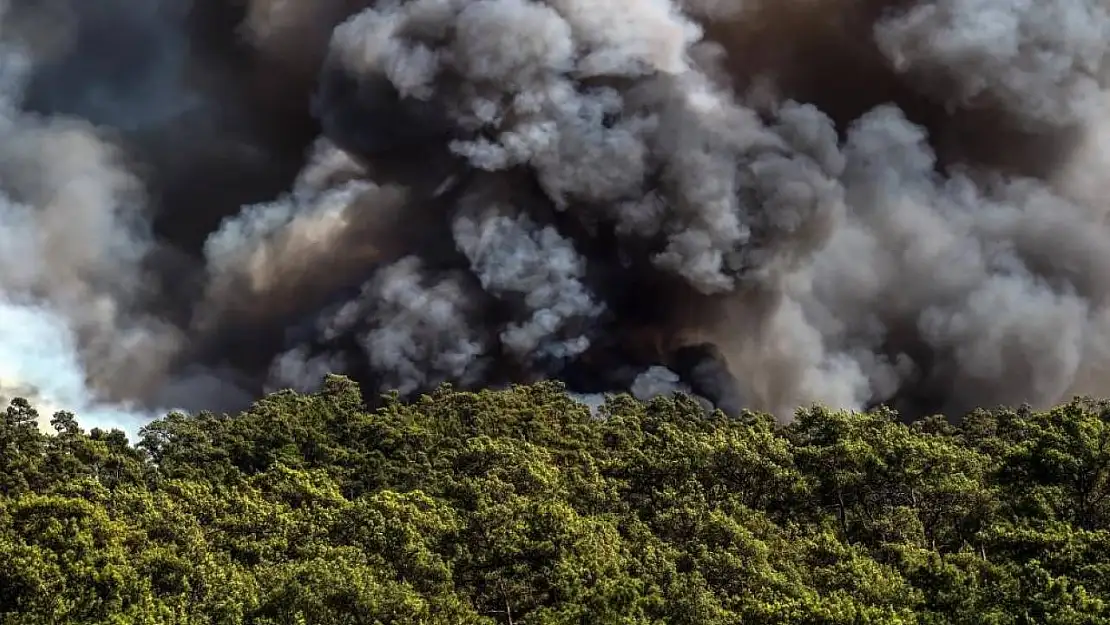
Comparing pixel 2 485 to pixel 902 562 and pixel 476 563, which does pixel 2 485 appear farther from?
pixel 902 562

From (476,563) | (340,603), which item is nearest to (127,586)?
(340,603)

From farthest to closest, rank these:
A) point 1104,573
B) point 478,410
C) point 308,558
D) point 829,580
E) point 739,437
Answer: point 478,410 < point 739,437 < point 308,558 < point 829,580 < point 1104,573

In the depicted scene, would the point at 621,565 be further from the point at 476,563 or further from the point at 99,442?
the point at 99,442

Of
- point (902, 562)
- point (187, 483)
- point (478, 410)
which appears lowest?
point (902, 562)

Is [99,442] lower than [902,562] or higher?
higher

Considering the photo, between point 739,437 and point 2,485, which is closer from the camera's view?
point 2,485

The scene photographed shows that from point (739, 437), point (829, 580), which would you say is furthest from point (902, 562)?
point (739, 437)

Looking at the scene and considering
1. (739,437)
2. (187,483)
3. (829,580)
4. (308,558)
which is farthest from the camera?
(739,437)
